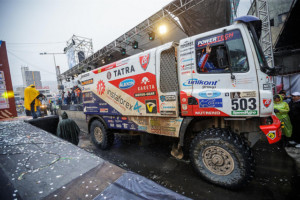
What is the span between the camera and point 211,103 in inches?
103

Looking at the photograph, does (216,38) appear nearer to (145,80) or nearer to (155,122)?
(145,80)

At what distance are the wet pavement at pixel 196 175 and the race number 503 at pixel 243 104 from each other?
5.21ft

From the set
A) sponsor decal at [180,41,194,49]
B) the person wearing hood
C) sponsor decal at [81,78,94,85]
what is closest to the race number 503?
sponsor decal at [180,41,194,49]

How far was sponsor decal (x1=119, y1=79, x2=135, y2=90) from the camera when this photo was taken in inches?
148

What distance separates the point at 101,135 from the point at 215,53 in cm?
463

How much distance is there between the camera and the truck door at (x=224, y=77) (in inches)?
93.0

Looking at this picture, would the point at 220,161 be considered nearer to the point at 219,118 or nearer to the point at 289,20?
the point at 219,118

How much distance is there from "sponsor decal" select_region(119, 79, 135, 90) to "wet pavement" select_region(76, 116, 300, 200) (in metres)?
1.97

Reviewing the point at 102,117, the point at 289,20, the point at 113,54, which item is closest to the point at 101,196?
the point at 102,117

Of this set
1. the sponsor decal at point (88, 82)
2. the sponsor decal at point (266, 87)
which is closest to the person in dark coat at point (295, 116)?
the sponsor decal at point (266, 87)

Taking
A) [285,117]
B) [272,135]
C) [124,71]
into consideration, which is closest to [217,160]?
[272,135]

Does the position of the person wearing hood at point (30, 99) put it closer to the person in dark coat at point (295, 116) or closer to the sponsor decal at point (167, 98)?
the sponsor decal at point (167, 98)

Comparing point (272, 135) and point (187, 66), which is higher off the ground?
point (187, 66)

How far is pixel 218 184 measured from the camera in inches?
102
